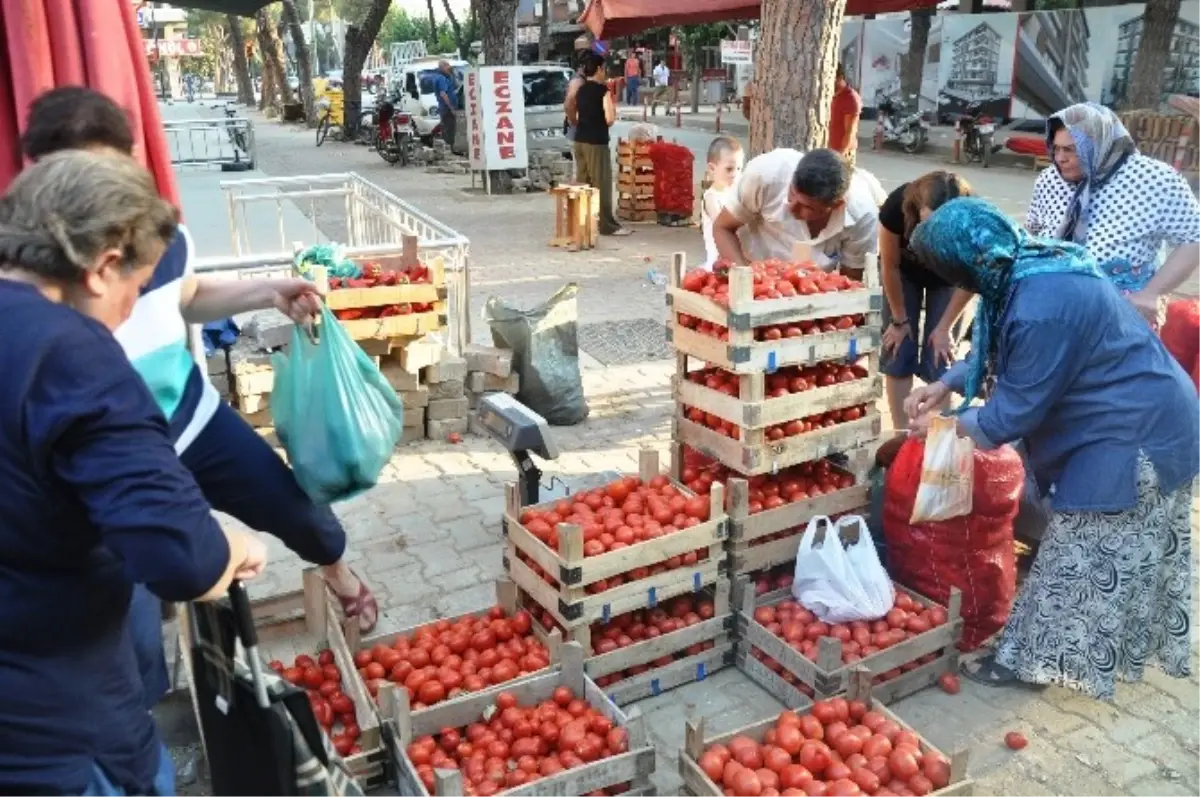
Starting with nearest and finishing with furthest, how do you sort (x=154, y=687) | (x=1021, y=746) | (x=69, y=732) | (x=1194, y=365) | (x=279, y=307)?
(x=69, y=732) → (x=154, y=687) → (x=279, y=307) → (x=1021, y=746) → (x=1194, y=365)

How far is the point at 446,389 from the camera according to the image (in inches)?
248

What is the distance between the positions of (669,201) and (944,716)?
35.9 ft

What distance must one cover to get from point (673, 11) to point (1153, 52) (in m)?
11.0

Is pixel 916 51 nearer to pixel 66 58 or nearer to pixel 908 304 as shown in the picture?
pixel 908 304

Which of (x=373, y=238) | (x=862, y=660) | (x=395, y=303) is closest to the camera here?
(x=862, y=660)

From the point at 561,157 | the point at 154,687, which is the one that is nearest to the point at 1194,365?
the point at 154,687

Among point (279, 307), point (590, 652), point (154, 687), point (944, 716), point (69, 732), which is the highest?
point (279, 307)

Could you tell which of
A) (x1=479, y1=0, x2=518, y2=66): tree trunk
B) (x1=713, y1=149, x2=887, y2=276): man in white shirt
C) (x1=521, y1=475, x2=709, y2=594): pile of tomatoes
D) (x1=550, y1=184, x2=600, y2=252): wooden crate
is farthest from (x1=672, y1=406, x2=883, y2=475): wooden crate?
(x1=479, y1=0, x2=518, y2=66): tree trunk

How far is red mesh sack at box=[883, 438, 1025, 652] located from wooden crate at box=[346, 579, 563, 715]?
5.03ft

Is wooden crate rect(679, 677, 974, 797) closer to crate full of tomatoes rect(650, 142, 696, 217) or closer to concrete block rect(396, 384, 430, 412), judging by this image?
concrete block rect(396, 384, 430, 412)

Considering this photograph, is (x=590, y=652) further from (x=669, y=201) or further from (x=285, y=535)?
(x=669, y=201)

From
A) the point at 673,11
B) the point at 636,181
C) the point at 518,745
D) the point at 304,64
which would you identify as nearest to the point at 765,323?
the point at 518,745

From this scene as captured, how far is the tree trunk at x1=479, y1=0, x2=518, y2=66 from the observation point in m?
18.9

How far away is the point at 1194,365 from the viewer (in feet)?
19.2
